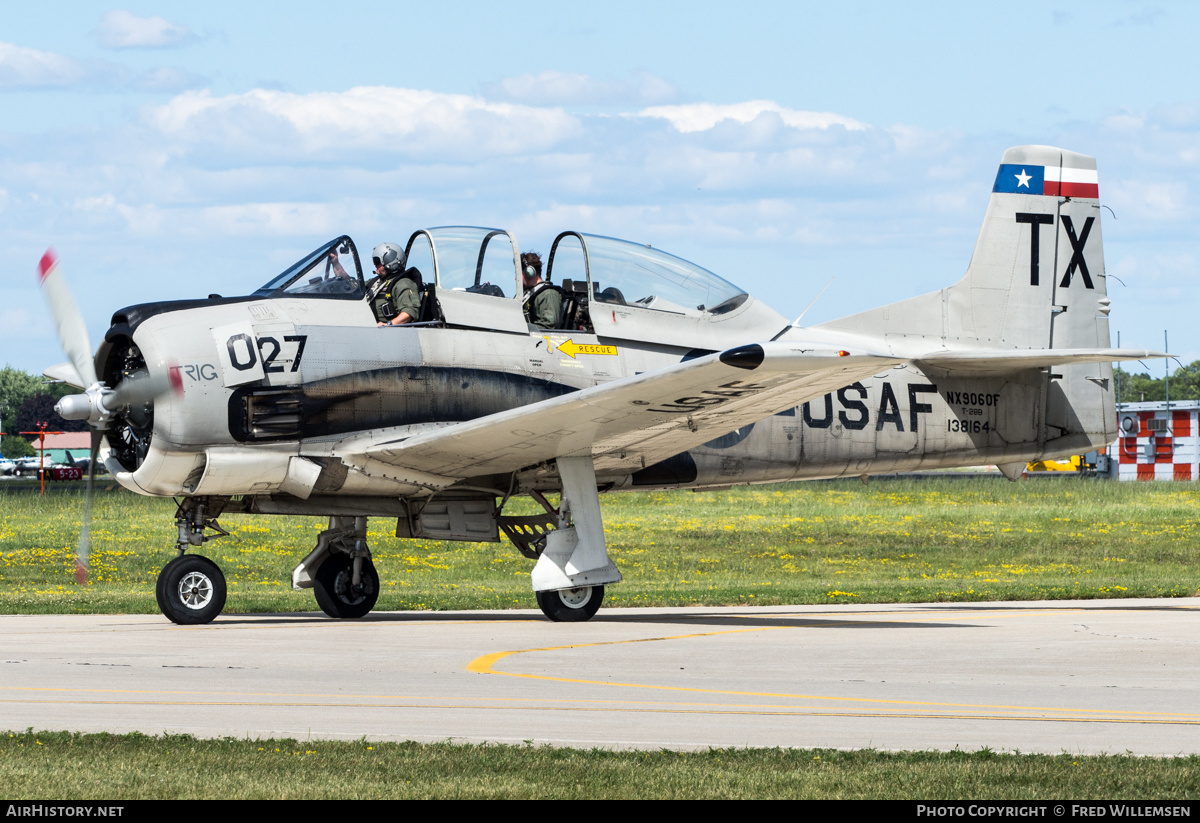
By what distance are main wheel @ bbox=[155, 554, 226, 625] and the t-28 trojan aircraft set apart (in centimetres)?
2

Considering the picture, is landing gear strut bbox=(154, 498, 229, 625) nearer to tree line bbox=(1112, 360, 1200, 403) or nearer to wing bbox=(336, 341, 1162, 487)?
wing bbox=(336, 341, 1162, 487)

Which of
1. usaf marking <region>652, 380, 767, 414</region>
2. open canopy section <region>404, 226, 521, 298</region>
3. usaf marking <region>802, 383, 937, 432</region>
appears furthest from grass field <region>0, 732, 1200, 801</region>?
usaf marking <region>802, 383, 937, 432</region>

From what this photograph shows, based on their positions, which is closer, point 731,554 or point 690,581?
point 690,581

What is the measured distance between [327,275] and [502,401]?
2392 millimetres

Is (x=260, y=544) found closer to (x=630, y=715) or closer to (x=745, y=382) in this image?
(x=745, y=382)

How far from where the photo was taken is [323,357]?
15.3 m

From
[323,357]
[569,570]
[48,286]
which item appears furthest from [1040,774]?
[48,286]

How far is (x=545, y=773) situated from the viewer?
22.5 ft

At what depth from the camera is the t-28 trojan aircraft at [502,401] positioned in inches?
577

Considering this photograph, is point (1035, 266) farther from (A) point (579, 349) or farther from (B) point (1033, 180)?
(A) point (579, 349)

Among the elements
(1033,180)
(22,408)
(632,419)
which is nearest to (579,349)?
(632,419)

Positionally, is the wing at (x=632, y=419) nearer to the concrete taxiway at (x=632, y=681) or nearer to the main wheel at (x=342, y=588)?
the concrete taxiway at (x=632, y=681)

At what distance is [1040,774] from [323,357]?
10.2 metres

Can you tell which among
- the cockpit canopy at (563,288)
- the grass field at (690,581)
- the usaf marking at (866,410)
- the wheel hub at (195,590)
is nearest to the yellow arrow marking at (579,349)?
the cockpit canopy at (563,288)
